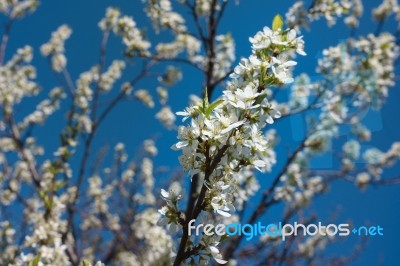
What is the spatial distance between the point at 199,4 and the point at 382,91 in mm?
2619

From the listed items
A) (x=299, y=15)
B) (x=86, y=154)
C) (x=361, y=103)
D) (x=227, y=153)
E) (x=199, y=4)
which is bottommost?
(x=227, y=153)

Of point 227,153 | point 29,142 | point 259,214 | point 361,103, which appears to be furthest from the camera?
point 29,142

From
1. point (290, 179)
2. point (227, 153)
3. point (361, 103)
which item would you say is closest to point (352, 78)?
point (361, 103)

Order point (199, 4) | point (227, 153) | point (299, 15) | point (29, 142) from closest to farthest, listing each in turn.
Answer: point (227, 153) < point (299, 15) < point (199, 4) < point (29, 142)

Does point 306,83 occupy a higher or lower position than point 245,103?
higher

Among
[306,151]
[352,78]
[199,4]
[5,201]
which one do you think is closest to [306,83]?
[352,78]

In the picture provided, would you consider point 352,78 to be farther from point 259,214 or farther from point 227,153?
point 227,153

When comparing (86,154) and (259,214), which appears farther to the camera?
(86,154)

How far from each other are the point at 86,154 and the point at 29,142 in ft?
8.01

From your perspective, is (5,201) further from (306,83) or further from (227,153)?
(227,153)

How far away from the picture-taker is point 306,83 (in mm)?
5242

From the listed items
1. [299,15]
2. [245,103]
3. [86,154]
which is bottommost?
[245,103]

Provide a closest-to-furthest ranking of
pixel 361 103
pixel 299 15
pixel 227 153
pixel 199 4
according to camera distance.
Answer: pixel 227 153
pixel 299 15
pixel 199 4
pixel 361 103

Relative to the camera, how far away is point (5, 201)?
20.7 feet
